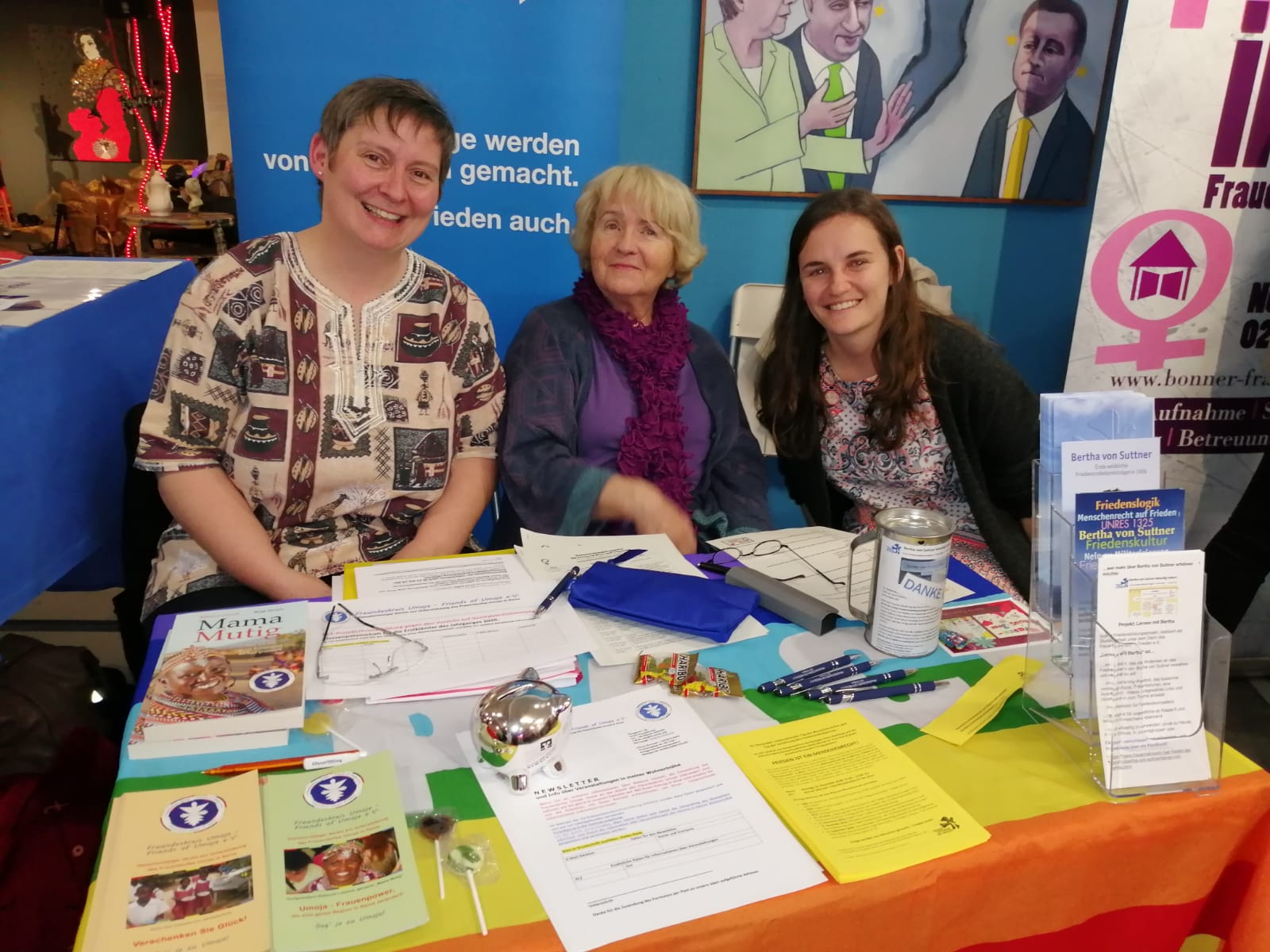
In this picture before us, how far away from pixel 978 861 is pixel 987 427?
3.71 feet

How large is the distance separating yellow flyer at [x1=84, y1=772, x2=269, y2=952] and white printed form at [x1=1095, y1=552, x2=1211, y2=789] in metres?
0.76

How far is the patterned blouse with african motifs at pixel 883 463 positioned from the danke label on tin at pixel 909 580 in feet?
2.36

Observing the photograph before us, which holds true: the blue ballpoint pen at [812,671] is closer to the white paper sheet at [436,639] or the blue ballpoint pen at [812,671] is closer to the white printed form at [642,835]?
the white printed form at [642,835]

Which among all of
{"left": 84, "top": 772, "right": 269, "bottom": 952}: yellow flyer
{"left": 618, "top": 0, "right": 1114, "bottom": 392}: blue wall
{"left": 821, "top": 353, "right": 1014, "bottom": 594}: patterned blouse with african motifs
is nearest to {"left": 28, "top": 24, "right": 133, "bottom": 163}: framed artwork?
{"left": 618, "top": 0, "right": 1114, "bottom": 392}: blue wall

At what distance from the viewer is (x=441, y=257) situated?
213 cm

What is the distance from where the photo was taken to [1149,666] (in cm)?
84

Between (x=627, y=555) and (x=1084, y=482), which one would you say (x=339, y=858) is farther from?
(x=1084, y=482)

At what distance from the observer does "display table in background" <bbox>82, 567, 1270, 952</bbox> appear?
690 millimetres

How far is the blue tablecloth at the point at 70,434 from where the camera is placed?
148 cm

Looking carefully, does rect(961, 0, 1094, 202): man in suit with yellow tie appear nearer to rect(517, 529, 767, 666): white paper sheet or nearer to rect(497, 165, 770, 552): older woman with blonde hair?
rect(497, 165, 770, 552): older woman with blonde hair

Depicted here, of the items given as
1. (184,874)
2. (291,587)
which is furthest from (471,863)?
(291,587)

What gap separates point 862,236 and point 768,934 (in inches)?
53.3

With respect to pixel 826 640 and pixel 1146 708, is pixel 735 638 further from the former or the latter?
pixel 1146 708

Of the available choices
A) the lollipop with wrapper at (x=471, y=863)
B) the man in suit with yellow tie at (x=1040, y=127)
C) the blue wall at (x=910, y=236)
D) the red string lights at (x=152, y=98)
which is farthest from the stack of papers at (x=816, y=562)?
the red string lights at (x=152, y=98)
